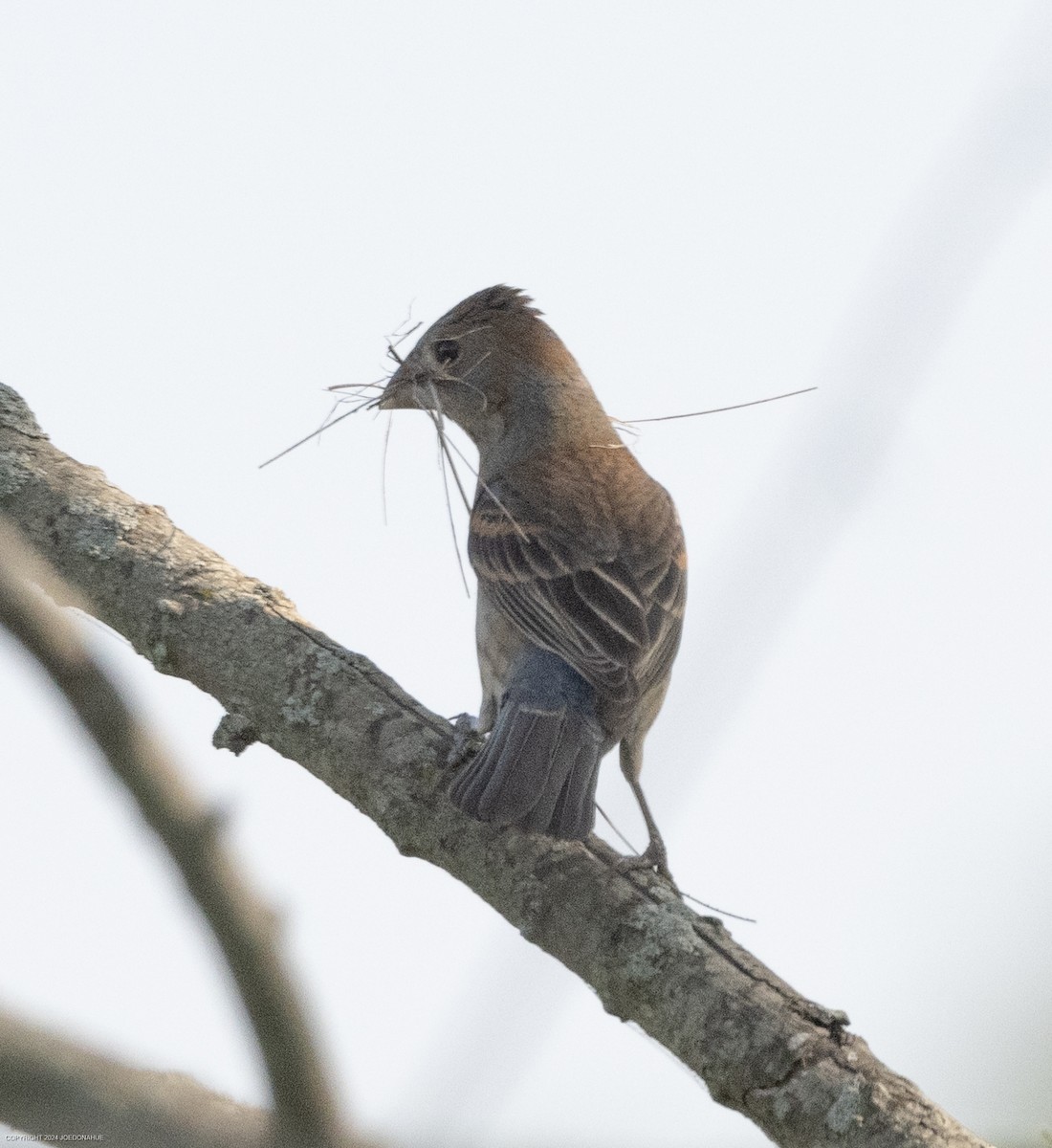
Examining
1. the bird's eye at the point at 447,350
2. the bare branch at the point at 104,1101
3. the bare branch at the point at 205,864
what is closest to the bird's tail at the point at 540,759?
the bare branch at the point at 205,864

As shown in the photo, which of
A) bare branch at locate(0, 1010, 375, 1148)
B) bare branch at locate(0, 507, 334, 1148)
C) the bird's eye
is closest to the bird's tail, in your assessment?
bare branch at locate(0, 507, 334, 1148)

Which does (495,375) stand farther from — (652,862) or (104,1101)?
(104,1101)

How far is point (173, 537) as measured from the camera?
14.5 ft

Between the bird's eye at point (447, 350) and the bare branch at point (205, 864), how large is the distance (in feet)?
10.2

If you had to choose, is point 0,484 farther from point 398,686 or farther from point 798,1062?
point 798,1062

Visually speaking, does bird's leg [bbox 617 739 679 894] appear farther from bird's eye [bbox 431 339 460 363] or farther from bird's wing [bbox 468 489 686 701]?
bird's eye [bbox 431 339 460 363]

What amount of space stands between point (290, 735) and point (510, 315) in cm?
310

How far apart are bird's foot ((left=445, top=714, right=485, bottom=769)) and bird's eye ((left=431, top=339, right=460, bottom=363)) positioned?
6.84 ft

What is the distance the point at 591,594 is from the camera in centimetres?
519

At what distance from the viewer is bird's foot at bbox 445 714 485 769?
4.02 m

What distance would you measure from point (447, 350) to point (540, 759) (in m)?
2.61

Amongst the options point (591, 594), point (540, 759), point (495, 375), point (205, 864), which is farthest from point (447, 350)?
point (205, 864)

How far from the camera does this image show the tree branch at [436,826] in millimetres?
3018

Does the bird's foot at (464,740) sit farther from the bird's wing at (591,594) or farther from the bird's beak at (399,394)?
the bird's beak at (399,394)
